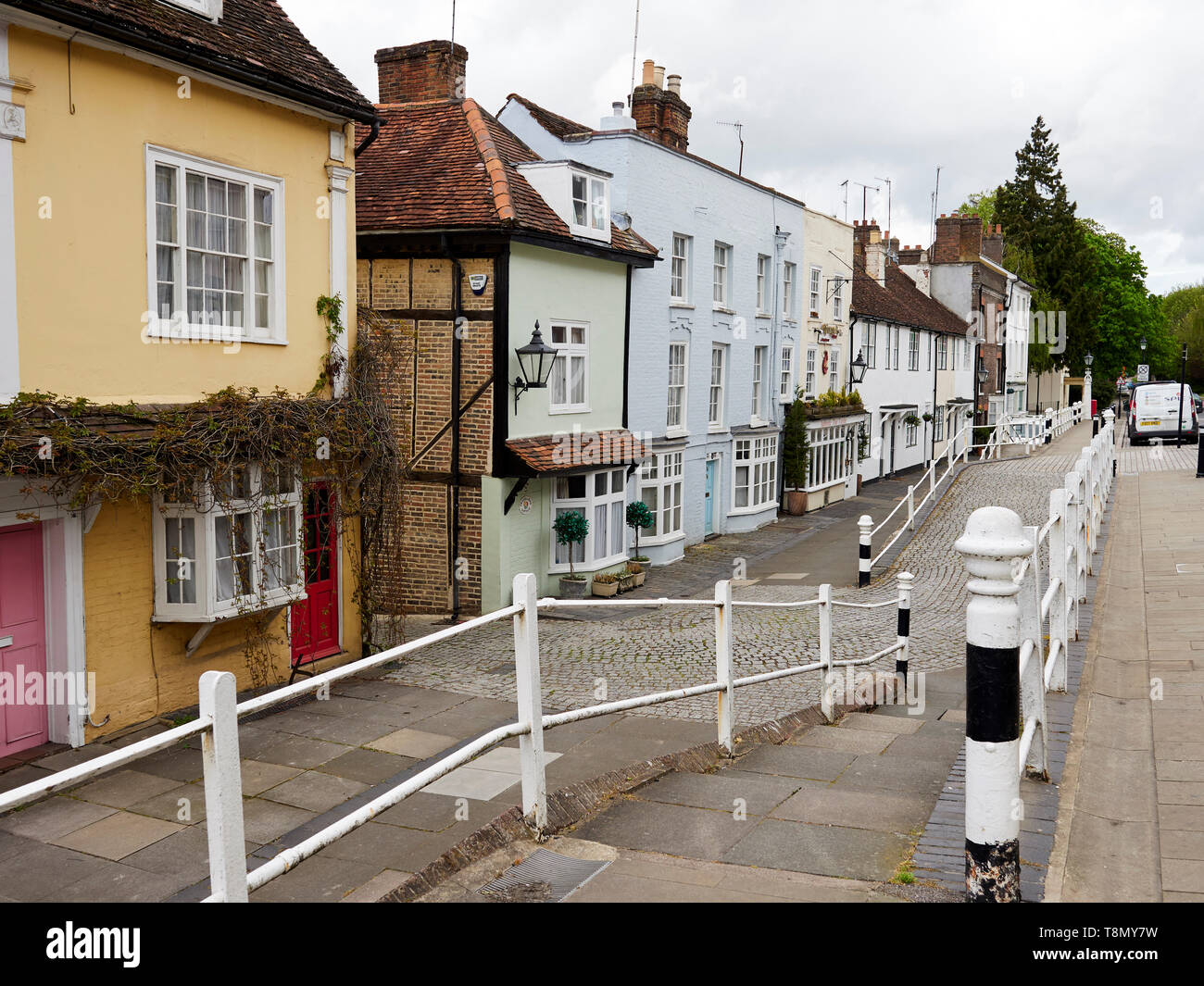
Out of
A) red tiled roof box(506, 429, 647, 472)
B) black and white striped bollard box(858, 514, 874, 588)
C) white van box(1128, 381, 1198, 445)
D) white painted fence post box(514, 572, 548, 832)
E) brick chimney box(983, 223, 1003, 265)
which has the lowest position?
black and white striped bollard box(858, 514, 874, 588)

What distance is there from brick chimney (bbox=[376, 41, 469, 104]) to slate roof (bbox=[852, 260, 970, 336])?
1822 centimetres

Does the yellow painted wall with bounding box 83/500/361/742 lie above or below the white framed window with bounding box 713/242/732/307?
below

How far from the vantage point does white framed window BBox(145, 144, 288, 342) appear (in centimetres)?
997

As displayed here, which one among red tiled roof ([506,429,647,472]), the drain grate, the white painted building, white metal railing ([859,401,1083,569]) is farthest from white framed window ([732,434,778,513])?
the drain grate

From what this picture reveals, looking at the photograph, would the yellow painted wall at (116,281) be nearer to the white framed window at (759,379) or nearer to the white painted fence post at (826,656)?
the white painted fence post at (826,656)

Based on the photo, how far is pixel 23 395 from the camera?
8570 millimetres

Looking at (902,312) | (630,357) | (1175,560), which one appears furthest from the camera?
(902,312)

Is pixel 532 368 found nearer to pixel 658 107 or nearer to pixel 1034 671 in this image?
pixel 658 107

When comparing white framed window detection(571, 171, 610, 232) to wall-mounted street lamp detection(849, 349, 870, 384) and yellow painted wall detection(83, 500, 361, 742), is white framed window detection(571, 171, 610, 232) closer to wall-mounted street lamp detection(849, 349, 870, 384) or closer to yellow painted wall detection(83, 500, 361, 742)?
yellow painted wall detection(83, 500, 361, 742)

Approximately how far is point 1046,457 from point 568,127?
18379 millimetres

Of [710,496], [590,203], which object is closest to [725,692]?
[590,203]

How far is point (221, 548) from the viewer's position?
10.4 meters
